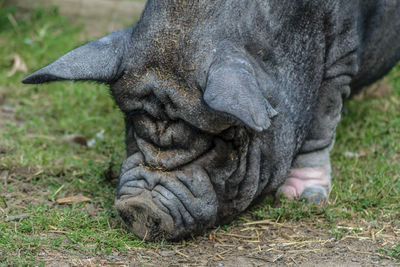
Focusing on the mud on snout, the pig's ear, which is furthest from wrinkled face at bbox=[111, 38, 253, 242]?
the pig's ear

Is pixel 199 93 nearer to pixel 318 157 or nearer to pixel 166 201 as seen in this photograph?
pixel 166 201

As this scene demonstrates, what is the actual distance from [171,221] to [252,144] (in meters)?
0.62

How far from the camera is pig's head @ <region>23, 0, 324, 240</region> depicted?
3.31 m

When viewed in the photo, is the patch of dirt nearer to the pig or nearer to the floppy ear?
the pig

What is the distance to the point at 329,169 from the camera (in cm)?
433

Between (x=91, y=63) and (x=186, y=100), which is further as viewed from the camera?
(x=91, y=63)

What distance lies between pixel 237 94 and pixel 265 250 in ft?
3.30

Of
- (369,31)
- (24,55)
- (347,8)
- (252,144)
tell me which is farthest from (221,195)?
(24,55)

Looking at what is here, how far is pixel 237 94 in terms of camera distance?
293cm

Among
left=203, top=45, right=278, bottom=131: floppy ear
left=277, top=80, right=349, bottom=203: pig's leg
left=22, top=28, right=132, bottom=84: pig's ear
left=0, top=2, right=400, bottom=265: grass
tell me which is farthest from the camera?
left=277, top=80, right=349, bottom=203: pig's leg

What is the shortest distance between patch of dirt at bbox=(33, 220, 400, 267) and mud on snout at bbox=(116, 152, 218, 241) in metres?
0.13

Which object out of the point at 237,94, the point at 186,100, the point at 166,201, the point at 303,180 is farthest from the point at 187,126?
the point at 303,180

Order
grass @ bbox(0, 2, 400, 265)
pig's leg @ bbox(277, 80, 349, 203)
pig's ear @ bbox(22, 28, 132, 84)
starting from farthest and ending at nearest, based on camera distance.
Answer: pig's leg @ bbox(277, 80, 349, 203), grass @ bbox(0, 2, 400, 265), pig's ear @ bbox(22, 28, 132, 84)

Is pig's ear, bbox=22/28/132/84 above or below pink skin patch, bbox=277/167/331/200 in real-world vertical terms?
above
